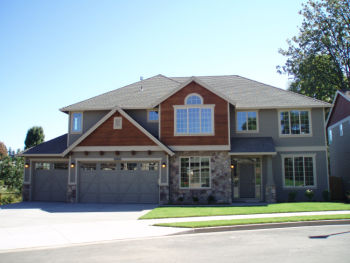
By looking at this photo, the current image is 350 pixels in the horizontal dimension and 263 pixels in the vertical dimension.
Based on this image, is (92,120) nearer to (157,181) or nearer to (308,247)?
(157,181)

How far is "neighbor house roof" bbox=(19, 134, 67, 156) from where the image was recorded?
2155cm

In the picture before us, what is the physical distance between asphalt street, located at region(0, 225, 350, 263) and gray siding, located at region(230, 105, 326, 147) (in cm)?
1136

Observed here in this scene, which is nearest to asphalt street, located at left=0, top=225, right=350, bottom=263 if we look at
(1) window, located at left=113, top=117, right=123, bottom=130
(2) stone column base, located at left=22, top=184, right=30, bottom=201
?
(1) window, located at left=113, top=117, right=123, bottom=130

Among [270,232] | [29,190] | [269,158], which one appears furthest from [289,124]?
[29,190]

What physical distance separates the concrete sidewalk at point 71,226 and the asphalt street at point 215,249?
82 cm

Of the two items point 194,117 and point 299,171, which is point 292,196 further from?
point 194,117

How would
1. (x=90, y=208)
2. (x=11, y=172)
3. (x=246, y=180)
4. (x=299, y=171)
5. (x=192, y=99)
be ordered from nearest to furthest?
(x=90, y=208)
(x=192, y=99)
(x=299, y=171)
(x=246, y=180)
(x=11, y=172)

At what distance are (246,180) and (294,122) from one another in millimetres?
4824

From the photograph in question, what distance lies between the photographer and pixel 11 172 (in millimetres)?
24844

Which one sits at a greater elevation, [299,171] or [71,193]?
[299,171]

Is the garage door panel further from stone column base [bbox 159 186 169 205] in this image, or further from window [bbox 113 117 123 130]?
stone column base [bbox 159 186 169 205]

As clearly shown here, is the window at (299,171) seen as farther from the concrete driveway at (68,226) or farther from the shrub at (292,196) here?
the concrete driveway at (68,226)

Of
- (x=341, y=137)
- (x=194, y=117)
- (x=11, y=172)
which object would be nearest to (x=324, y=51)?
(x=341, y=137)

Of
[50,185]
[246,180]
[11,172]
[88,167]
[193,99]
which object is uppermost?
[193,99]
